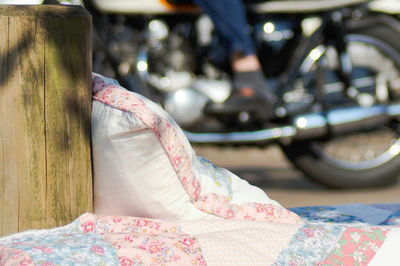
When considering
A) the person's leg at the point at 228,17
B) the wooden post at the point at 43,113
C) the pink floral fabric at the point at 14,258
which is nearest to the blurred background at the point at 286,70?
the person's leg at the point at 228,17

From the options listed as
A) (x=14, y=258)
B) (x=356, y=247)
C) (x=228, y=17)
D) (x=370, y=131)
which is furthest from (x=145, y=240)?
(x=370, y=131)

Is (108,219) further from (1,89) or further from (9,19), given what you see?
(9,19)

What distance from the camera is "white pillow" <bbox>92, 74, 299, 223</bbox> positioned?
1934mm

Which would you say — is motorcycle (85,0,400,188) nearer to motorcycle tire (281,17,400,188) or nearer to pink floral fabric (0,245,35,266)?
motorcycle tire (281,17,400,188)

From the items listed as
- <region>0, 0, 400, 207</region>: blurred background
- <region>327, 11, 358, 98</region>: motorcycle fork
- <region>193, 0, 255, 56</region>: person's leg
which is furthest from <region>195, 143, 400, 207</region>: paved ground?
<region>193, 0, 255, 56</region>: person's leg

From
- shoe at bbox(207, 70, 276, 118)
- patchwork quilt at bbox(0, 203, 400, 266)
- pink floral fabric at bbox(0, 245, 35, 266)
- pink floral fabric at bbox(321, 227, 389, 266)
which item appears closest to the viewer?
pink floral fabric at bbox(0, 245, 35, 266)

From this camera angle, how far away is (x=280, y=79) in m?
4.22

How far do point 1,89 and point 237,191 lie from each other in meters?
0.69

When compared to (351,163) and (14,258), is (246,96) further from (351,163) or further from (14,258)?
(14,258)

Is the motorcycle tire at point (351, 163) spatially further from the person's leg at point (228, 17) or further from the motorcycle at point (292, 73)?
the person's leg at point (228, 17)

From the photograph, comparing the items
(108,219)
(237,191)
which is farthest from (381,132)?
(108,219)

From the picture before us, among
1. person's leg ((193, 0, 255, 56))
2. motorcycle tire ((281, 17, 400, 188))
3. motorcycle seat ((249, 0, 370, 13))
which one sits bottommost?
motorcycle tire ((281, 17, 400, 188))

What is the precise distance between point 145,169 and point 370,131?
2.68m

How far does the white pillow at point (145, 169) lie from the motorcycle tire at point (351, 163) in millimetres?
2129
